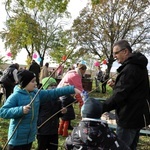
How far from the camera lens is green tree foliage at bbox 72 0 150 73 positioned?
1219 inches

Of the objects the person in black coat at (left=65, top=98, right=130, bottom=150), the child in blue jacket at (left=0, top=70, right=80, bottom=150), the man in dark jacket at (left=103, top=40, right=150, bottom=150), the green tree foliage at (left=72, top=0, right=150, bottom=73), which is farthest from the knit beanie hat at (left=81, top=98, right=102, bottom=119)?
the green tree foliage at (left=72, top=0, right=150, bottom=73)

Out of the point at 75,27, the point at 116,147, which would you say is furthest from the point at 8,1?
the point at 75,27

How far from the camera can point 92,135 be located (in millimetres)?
2246

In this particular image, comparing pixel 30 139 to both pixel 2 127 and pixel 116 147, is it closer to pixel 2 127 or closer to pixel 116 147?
Result: pixel 116 147

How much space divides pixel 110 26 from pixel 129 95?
3002 cm

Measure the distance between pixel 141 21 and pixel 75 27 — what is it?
7201mm

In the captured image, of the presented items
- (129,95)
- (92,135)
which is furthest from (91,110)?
(129,95)

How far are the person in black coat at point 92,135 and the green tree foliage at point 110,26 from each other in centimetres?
2839

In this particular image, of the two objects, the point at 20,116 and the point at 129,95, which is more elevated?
the point at 129,95

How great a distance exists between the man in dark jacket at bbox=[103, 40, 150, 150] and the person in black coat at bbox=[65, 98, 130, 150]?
59cm

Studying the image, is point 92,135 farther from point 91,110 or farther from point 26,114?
point 26,114

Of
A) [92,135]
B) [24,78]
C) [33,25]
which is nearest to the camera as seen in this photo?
[92,135]

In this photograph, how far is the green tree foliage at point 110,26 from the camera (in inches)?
1219

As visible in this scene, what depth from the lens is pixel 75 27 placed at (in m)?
32.5
